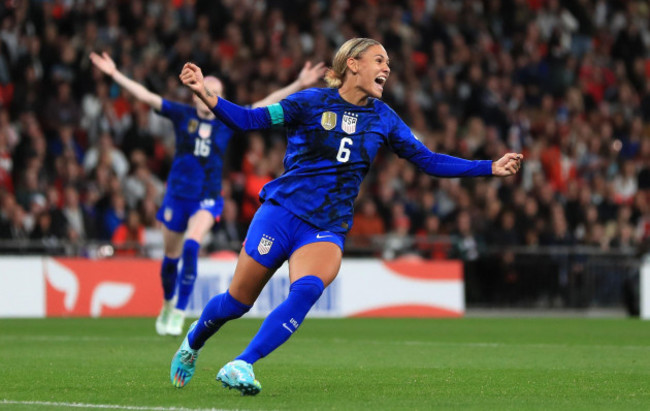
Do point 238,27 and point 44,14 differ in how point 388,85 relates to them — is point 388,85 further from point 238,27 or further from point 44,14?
point 44,14

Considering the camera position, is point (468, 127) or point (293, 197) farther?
point (468, 127)

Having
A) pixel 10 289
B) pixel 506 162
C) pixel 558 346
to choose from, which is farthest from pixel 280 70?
pixel 506 162

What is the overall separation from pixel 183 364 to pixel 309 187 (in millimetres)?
1415

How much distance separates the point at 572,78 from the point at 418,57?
11.7ft

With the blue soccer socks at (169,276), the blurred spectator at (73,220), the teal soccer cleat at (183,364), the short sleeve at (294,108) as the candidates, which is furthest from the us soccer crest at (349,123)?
the blurred spectator at (73,220)

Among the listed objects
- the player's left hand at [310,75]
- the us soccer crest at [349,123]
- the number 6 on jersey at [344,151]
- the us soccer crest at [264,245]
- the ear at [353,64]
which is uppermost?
the player's left hand at [310,75]

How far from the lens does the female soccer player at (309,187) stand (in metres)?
7.17

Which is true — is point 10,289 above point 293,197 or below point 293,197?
below

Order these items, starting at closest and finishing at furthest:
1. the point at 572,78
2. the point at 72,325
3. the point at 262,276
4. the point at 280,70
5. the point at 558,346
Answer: the point at 262,276, the point at 558,346, the point at 72,325, the point at 280,70, the point at 572,78

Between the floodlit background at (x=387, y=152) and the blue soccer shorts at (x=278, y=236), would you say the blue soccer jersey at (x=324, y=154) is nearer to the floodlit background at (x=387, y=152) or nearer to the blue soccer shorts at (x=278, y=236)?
the blue soccer shorts at (x=278, y=236)

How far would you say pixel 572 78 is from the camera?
25.5 metres

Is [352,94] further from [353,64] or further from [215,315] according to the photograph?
[215,315]

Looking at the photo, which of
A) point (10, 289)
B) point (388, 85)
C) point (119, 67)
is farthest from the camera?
point (388, 85)

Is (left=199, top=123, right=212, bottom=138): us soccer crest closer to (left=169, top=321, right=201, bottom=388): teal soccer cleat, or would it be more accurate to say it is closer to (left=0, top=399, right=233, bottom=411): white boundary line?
(left=169, top=321, right=201, bottom=388): teal soccer cleat
